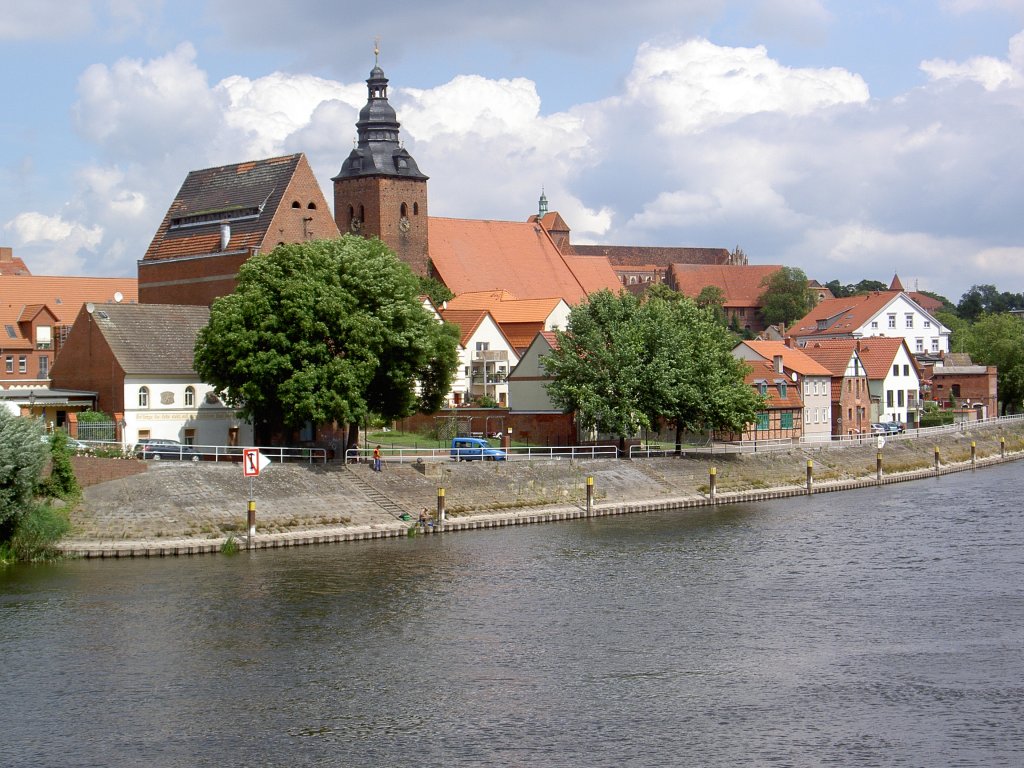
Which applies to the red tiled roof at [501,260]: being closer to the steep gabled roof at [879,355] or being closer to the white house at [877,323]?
the white house at [877,323]

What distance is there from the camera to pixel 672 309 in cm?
7475

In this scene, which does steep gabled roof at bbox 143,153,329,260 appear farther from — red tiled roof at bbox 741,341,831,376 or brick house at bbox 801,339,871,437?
brick house at bbox 801,339,871,437

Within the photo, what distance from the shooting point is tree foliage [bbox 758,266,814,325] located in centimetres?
18525

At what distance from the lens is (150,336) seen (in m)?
63.2

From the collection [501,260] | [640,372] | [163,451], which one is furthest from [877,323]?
[163,451]

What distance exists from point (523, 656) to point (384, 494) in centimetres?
2285

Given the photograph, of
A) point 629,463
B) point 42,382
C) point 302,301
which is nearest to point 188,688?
point 302,301

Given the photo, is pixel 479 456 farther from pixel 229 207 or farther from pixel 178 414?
pixel 229 207

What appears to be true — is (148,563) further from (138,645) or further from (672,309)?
(672,309)

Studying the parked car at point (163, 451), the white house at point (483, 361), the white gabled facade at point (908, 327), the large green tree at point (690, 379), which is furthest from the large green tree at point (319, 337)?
the white gabled facade at point (908, 327)

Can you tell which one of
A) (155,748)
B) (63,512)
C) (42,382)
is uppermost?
(42,382)

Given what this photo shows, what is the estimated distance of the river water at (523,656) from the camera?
27.0 meters

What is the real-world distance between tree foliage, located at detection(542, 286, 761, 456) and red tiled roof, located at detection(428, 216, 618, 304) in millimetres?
54179

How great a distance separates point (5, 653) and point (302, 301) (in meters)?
25.2
